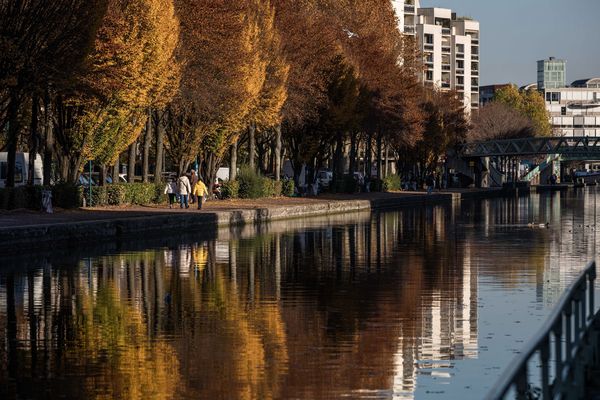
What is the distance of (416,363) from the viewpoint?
55.9ft

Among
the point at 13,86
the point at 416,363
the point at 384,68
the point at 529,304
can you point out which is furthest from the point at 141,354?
the point at 384,68

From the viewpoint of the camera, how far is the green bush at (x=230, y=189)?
7150 centimetres

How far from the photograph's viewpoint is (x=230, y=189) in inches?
2813

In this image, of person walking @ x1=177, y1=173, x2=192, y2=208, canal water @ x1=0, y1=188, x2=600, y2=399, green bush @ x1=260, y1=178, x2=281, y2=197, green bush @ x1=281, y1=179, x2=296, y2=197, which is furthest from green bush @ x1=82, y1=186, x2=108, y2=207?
green bush @ x1=281, y1=179, x2=296, y2=197

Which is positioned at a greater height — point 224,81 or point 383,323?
point 224,81

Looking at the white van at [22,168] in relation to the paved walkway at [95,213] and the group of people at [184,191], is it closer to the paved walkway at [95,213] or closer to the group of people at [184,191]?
the paved walkway at [95,213]

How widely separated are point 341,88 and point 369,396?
7221cm

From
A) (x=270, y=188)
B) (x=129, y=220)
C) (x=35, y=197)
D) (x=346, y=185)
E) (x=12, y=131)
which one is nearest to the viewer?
(x=129, y=220)

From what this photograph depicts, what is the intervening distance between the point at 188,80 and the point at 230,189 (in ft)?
34.6

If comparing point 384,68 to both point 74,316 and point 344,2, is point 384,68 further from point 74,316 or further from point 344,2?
point 74,316

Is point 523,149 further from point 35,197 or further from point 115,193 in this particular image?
point 35,197

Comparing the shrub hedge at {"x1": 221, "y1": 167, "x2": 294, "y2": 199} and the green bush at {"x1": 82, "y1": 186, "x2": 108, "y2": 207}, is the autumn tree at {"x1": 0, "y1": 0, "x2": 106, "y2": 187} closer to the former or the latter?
the green bush at {"x1": 82, "y1": 186, "x2": 108, "y2": 207}

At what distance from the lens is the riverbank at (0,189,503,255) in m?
38.2

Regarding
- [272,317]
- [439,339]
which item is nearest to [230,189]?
[272,317]
